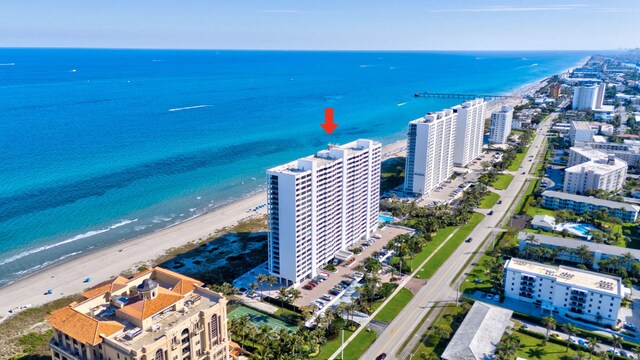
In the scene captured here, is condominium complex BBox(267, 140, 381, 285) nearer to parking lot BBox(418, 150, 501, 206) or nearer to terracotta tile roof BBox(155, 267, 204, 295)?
terracotta tile roof BBox(155, 267, 204, 295)

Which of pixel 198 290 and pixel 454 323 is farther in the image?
pixel 454 323

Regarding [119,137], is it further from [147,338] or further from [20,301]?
[147,338]

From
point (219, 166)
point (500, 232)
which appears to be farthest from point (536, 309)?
point (219, 166)

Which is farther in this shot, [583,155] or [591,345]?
[583,155]

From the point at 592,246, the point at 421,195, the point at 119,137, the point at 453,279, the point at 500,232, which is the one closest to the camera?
the point at 453,279

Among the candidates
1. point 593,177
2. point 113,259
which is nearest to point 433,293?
point 113,259

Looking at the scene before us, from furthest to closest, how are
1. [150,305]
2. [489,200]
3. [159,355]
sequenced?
[489,200]
[150,305]
[159,355]

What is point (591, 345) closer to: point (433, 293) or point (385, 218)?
point (433, 293)
